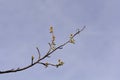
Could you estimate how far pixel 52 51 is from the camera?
9.77m

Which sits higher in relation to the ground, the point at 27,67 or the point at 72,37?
the point at 72,37

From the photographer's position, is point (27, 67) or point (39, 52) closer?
point (27, 67)

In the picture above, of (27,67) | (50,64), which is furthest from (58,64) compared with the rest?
(27,67)

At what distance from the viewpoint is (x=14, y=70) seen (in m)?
9.67

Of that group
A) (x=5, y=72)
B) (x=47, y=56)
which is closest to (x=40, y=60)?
(x=47, y=56)

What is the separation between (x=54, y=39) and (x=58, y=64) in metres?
0.77

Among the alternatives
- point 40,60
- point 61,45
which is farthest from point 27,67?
point 61,45

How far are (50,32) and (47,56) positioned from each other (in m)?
0.98

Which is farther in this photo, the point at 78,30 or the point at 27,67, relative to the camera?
the point at 78,30

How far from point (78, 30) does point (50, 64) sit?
4.39 feet

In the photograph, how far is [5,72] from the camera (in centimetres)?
968

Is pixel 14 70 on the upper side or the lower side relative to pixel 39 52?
lower

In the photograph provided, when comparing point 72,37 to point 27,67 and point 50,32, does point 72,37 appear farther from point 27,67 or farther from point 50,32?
point 27,67

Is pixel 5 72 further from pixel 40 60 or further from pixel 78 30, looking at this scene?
pixel 78 30
